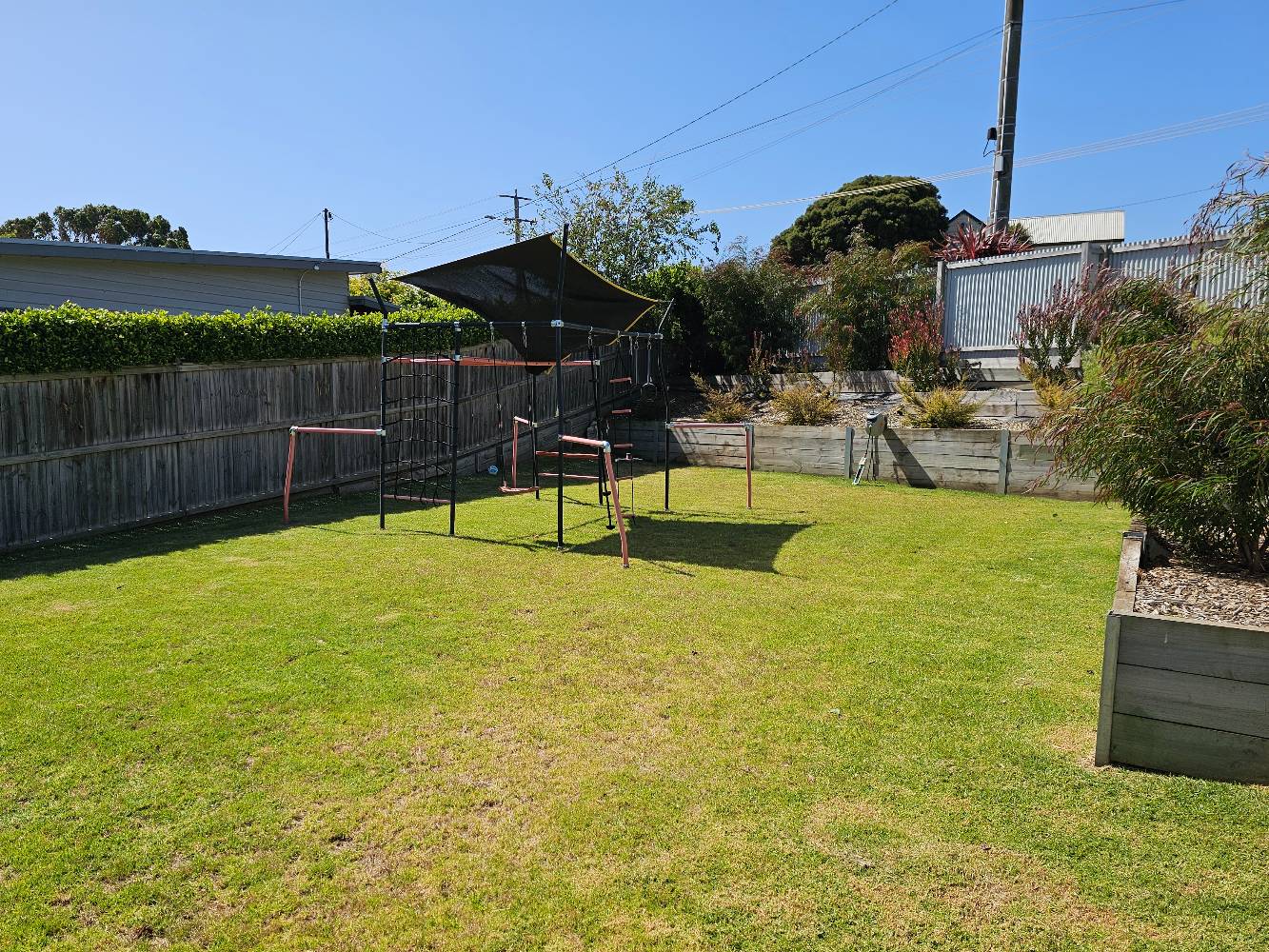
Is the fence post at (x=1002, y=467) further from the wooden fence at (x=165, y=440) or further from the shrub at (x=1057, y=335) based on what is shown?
the wooden fence at (x=165, y=440)

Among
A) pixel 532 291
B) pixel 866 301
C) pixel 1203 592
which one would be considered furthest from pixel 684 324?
pixel 1203 592

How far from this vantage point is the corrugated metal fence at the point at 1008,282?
12.9 m

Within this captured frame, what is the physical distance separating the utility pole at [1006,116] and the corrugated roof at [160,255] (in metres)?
12.0

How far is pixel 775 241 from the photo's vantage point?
39594 millimetres

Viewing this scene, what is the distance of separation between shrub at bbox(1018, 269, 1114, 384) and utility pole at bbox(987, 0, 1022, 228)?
426cm

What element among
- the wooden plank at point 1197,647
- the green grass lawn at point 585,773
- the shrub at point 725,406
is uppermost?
the shrub at point 725,406

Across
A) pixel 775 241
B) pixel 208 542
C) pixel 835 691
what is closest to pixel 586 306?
pixel 208 542

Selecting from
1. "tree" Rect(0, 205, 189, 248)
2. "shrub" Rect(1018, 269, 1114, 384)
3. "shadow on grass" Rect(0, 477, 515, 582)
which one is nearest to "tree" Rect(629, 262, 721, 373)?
"shrub" Rect(1018, 269, 1114, 384)

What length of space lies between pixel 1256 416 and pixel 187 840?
16.9 feet

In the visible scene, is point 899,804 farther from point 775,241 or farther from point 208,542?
point 775,241

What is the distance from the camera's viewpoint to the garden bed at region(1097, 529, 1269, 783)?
331 cm

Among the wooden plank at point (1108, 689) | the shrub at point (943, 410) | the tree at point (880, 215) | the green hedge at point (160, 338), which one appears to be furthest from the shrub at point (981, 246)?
the tree at point (880, 215)

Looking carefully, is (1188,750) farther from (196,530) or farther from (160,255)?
(160,255)

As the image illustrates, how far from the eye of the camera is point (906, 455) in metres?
12.1
